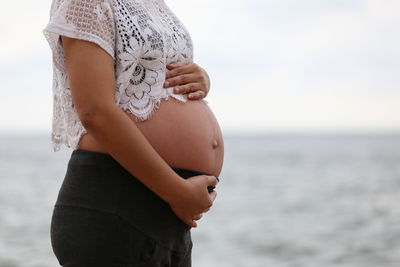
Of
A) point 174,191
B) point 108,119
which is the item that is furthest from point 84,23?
point 174,191

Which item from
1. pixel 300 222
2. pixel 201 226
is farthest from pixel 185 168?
pixel 300 222

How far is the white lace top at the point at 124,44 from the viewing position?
136 centimetres

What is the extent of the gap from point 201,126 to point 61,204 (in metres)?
0.43

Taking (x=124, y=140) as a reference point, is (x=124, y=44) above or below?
above

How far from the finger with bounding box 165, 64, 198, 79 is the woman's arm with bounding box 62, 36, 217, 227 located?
21 cm

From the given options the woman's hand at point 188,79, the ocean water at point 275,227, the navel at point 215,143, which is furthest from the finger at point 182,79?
the ocean water at point 275,227

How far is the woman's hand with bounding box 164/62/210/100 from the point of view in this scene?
1.54m

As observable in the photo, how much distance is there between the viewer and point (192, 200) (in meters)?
1.42

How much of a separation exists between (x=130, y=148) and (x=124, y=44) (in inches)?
10.3

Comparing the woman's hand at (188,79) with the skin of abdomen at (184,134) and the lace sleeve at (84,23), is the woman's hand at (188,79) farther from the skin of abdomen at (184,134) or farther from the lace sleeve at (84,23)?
the lace sleeve at (84,23)

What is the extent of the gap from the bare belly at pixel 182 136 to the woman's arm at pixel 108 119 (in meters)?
0.11

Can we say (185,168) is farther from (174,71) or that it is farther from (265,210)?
(265,210)

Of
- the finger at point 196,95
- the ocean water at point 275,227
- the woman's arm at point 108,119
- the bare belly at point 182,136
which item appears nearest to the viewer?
the woman's arm at point 108,119

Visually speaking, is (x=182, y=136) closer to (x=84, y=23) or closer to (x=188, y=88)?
(x=188, y=88)
